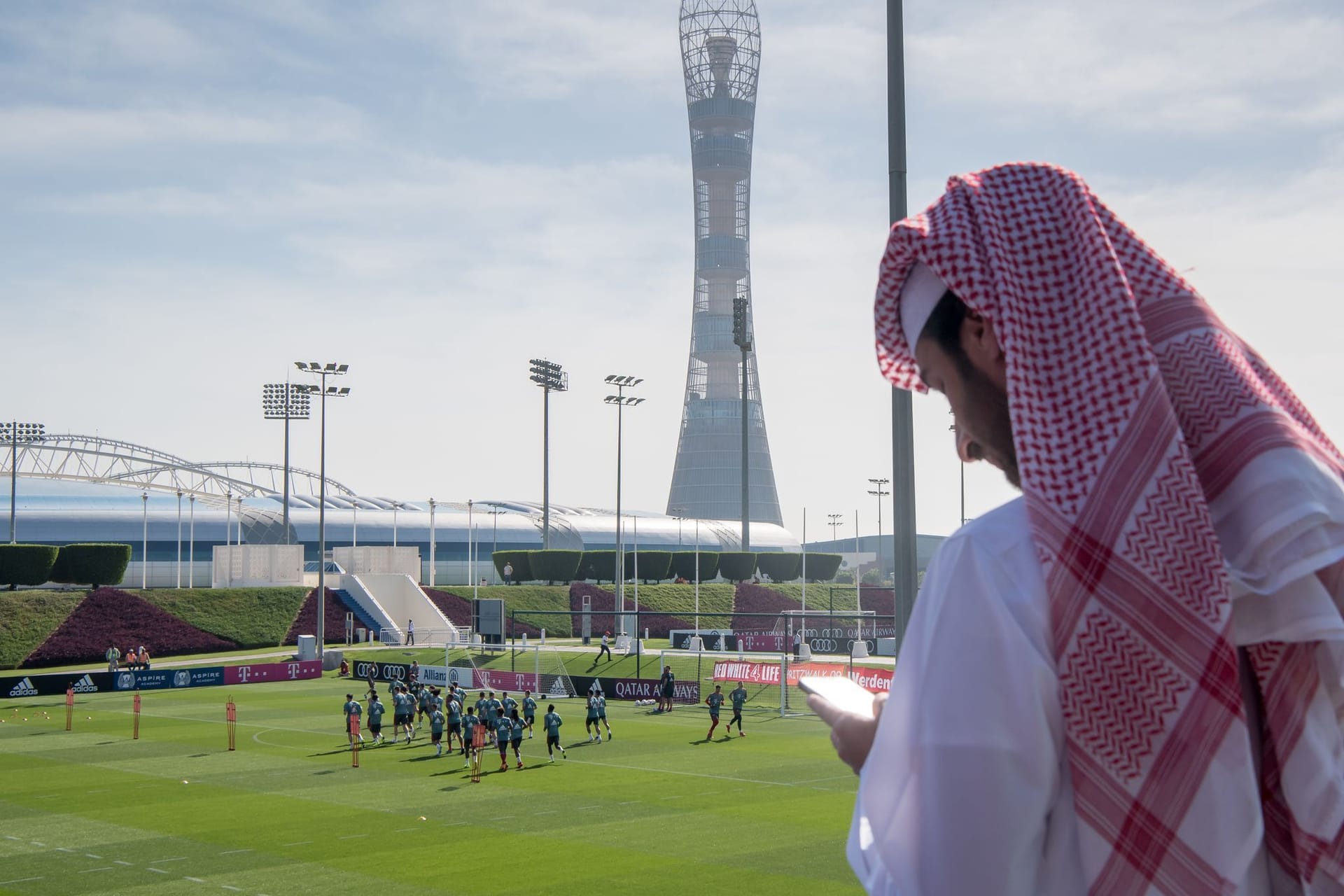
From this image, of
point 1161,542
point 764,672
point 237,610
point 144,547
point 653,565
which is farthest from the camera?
point 653,565

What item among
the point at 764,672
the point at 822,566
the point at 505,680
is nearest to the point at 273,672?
the point at 505,680

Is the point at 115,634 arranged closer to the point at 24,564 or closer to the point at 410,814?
the point at 24,564

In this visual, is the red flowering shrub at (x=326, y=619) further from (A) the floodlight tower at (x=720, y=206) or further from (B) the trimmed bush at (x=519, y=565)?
(A) the floodlight tower at (x=720, y=206)

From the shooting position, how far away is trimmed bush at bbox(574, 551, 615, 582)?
83.4 meters

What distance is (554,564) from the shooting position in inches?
3236

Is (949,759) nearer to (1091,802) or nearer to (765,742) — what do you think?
(1091,802)

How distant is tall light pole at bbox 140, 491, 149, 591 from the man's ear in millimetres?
69225

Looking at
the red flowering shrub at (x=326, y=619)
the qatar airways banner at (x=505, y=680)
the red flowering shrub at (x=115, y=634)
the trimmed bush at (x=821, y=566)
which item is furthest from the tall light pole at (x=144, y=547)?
the trimmed bush at (x=821, y=566)

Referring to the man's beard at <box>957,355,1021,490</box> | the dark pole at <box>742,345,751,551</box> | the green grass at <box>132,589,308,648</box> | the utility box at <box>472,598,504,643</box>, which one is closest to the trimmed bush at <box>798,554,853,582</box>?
the dark pole at <box>742,345,751,551</box>

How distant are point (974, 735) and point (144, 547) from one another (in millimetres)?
78414

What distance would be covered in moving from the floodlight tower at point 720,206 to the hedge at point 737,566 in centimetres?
5929

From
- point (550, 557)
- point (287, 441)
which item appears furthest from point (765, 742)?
point (550, 557)

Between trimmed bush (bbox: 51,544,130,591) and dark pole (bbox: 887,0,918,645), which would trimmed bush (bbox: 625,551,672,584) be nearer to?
trimmed bush (bbox: 51,544,130,591)

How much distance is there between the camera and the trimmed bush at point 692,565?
87.2 metres
